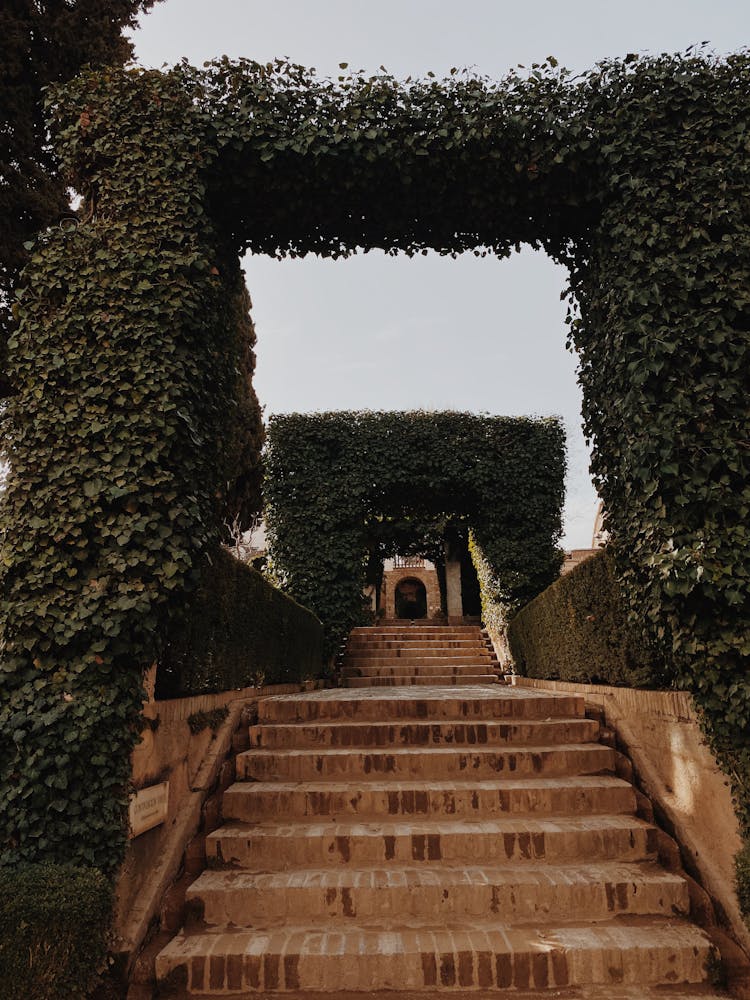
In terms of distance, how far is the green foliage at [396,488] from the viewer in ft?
37.6

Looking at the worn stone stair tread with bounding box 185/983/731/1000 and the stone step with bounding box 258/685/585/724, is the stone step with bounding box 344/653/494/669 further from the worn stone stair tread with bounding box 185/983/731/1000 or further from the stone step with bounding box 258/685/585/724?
the worn stone stair tread with bounding box 185/983/731/1000

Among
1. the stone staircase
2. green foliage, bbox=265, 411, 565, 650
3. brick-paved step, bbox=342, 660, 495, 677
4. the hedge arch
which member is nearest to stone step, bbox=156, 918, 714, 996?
the stone staircase

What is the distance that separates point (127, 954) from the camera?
2.87m

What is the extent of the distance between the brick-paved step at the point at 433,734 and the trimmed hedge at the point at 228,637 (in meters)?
0.77

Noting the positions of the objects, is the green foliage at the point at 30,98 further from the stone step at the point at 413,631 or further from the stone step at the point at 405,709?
the stone step at the point at 413,631

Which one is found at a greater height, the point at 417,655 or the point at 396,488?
the point at 396,488

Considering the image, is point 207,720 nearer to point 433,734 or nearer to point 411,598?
point 433,734

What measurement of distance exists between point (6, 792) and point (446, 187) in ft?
16.6

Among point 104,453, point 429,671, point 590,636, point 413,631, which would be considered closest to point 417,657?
point 429,671

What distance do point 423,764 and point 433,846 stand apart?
768mm

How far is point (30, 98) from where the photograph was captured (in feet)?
27.2

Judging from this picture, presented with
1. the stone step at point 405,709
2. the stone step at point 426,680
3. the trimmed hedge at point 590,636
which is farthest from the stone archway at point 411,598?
the stone step at point 405,709

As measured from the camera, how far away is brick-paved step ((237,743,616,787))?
425cm

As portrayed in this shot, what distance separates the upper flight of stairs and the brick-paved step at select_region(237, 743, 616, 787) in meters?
6.32
